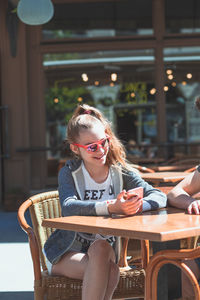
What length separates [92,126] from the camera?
267cm

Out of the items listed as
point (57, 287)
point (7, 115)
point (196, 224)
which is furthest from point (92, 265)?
point (7, 115)

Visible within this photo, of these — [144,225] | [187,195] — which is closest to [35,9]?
[187,195]

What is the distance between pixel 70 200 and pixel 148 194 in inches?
16.4

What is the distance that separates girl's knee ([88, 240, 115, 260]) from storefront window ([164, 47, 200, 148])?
683 centimetres

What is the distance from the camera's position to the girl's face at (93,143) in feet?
8.58

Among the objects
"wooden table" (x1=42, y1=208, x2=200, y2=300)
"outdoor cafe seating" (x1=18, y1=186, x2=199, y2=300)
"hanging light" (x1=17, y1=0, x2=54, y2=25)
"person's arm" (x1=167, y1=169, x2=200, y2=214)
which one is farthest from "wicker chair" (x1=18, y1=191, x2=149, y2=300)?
"hanging light" (x1=17, y1=0, x2=54, y2=25)

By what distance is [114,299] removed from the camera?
8.34ft

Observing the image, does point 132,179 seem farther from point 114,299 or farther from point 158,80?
point 158,80

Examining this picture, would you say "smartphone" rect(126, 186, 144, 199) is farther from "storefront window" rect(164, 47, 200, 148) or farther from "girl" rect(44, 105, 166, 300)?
"storefront window" rect(164, 47, 200, 148)

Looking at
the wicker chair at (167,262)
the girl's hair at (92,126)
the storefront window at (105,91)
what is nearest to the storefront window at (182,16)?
the storefront window at (105,91)

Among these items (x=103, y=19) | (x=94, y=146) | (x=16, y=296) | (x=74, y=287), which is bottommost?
(x=16, y=296)

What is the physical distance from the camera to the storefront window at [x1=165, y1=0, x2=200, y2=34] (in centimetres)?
912

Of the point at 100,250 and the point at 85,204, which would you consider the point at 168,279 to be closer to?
the point at 100,250

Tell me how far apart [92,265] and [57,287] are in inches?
10.8
